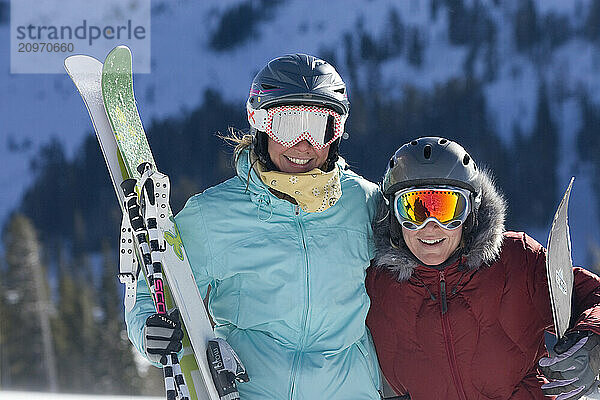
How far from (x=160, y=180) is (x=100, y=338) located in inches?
216

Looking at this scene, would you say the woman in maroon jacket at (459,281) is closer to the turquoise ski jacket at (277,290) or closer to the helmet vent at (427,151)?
the helmet vent at (427,151)

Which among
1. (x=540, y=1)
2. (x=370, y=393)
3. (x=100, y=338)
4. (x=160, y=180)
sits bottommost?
(x=100, y=338)

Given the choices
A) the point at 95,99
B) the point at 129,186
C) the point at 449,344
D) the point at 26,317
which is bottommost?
the point at 26,317

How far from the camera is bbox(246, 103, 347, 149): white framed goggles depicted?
1751 mm

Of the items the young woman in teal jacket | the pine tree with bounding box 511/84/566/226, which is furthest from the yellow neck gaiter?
the pine tree with bounding box 511/84/566/226

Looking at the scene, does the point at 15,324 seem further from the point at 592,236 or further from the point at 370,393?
the point at 370,393

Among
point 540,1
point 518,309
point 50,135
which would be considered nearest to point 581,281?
point 518,309

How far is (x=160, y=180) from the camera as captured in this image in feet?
5.58

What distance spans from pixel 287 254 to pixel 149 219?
1.06 ft

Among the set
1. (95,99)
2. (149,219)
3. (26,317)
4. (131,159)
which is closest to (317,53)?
(26,317)

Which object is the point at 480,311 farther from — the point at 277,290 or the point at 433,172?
the point at 277,290

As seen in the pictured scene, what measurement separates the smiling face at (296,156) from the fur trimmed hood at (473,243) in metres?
0.23

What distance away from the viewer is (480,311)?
183 centimetres

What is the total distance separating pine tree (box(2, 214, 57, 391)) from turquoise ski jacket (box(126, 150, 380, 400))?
5.48 m
